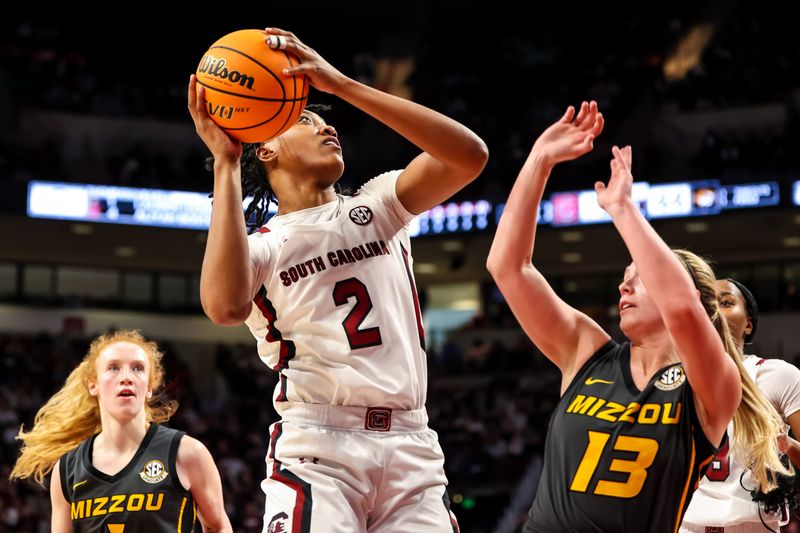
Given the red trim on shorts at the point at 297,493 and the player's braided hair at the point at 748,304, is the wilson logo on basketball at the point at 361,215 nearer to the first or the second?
the red trim on shorts at the point at 297,493

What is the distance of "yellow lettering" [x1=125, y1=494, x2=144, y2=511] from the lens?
4.76m

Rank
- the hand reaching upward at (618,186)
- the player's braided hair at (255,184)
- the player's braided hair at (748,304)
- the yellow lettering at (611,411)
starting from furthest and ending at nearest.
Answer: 1. the player's braided hair at (748,304)
2. the player's braided hair at (255,184)
3. the yellow lettering at (611,411)
4. the hand reaching upward at (618,186)

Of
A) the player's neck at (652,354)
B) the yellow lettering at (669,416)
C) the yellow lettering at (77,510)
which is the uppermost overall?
the player's neck at (652,354)

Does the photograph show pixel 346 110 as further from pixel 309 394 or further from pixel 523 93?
pixel 309 394

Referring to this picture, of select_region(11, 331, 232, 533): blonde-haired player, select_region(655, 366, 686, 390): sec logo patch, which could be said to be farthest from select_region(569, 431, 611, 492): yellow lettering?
select_region(11, 331, 232, 533): blonde-haired player

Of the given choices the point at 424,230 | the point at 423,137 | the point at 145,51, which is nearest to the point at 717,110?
the point at 424,230

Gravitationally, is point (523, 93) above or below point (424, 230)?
above

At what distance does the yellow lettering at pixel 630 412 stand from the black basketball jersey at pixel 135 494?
229 cm

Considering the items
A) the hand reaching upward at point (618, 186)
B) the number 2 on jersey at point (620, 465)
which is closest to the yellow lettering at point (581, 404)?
the number 2 on jersey at point (620, 465)

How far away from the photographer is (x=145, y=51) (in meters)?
22.8

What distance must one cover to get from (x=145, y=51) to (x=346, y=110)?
4461mm

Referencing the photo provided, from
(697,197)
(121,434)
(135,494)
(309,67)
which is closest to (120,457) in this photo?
(121,434)

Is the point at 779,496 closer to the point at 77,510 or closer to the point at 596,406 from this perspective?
the point at 596,406

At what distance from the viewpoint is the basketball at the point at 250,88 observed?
11.3ft
